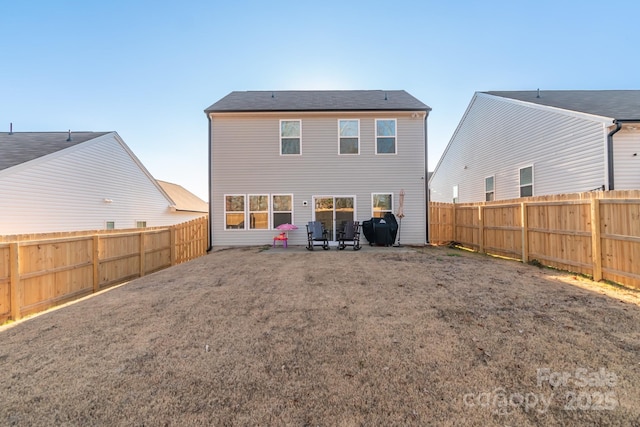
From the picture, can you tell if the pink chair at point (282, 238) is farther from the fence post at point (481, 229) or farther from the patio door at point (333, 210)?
the fence post at point (481, 229)

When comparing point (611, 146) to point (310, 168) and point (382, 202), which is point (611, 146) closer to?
point (382, 202)

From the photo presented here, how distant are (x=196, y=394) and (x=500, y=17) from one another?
1396 centimetres

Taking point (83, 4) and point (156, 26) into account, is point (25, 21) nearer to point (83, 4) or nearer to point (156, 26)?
point (83, 4)

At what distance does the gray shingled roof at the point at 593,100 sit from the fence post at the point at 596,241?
4476 millimetres

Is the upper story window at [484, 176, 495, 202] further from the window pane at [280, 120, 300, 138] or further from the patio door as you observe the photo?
the window pane at [280, 120, 300, 138]

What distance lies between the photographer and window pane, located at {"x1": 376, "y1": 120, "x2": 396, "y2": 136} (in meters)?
10.3

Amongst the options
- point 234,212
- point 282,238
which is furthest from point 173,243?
point 282,238

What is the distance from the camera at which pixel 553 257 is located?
19.2ft

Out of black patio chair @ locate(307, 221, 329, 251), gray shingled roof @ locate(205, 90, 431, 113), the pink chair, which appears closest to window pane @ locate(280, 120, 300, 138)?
gray shingled roof @ locate(205, 90, 431, 113)

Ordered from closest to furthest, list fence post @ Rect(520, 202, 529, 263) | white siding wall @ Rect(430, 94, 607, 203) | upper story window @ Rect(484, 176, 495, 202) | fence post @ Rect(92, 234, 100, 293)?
fence post @ Rect(92, 234, 100, 293)
fence post @ Rect(520, 202, 529, 263)
white siding wall @ Rect(430, 94, 607, 203)
upper story window @ Rect(484, 176, 495, 202)

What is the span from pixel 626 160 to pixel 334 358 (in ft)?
32.1

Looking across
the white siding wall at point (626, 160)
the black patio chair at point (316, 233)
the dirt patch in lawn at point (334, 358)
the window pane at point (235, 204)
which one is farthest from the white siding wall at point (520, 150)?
the window pane at point (235, 204)

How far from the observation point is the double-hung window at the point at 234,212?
33.6ft

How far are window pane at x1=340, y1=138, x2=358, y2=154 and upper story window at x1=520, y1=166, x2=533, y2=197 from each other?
6406 mm
